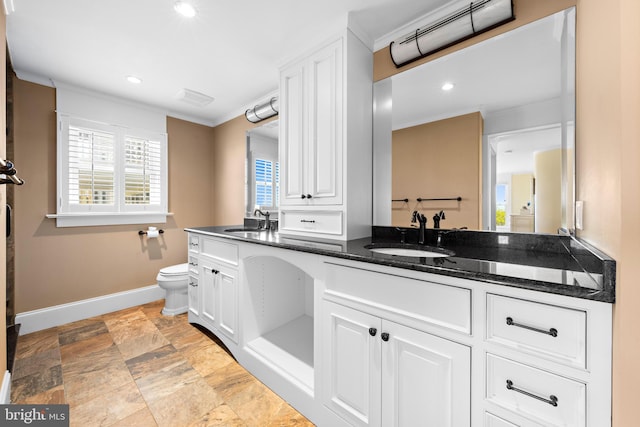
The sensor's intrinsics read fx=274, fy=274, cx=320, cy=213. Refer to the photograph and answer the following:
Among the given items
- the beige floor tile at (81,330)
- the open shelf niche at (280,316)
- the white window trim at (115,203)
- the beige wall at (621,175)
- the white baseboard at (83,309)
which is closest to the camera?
the beige wall at (621,175)

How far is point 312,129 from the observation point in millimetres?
2023

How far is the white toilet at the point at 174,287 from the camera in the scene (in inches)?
112

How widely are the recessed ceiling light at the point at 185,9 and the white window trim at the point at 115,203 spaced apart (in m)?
1.94

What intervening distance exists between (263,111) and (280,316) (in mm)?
2052

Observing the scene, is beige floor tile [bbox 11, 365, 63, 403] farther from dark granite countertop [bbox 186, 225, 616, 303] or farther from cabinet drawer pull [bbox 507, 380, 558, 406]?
cabinet drawer pull [bbox 507, 380, 558, 406]

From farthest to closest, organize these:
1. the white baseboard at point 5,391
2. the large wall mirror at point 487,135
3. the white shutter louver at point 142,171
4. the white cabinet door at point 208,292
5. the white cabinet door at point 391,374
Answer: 1. the white shutter louver at point 142,171
2. the white cabinet door at point 208,292
3. the white baseboard at point 5,391
4. the large wall mirror at point 487,135
5. the white cabinet door at point 391,374

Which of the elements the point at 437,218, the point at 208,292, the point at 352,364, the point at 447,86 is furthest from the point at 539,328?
the point at 208,292

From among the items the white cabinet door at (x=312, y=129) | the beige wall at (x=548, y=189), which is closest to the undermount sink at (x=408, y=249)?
the white cabinet door at (x=312, y=129)

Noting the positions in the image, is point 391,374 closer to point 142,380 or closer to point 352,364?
point 352,364

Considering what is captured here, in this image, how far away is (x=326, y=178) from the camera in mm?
1951

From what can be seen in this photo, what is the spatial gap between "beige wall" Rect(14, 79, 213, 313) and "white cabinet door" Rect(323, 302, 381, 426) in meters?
2.88

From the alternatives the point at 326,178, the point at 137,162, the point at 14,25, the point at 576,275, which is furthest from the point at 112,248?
the point at 576,275

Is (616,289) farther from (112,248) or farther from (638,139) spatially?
(112,248)

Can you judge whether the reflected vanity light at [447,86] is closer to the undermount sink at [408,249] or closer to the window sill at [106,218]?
the undermount sink at [408,249]
